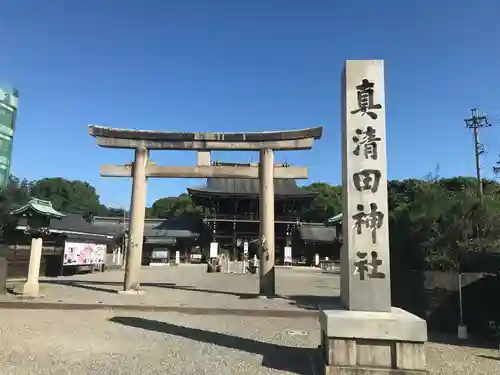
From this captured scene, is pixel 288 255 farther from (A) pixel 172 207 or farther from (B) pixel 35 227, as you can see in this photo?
(A) pixel 172 207

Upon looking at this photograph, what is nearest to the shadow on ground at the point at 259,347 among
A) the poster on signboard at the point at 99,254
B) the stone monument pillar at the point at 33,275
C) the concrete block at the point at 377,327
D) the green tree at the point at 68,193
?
the concrete block at the point at 377,327

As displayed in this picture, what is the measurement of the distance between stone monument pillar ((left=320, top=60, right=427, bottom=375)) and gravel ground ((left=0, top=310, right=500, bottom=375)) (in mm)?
706

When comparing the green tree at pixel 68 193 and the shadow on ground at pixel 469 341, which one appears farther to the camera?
the green tree at pixel 68 193

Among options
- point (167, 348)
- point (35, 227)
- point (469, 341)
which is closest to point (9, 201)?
point (35, 227)

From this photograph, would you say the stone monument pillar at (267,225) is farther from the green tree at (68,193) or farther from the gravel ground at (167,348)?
the green tree at (68,193)

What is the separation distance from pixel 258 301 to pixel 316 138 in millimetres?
5852

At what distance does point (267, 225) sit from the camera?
13523 millimetres

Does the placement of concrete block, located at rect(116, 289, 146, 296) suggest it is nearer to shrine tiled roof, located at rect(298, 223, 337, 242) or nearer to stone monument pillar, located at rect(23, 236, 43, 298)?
stone monument pillar, located at rect(23, 236, 43, 298)

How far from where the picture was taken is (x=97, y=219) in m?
46.8

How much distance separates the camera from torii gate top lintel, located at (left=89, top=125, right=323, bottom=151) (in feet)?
45.8

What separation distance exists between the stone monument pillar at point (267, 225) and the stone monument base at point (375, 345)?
8.11 metres

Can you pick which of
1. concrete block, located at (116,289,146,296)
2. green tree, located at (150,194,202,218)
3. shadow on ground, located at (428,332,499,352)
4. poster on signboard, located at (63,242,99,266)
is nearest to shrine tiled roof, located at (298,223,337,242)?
green tree, located at (150,194,202,218)

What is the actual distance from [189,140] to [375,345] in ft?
34.9

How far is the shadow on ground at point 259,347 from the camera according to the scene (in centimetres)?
573
